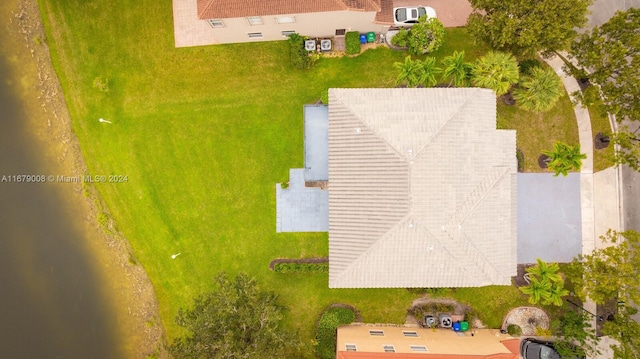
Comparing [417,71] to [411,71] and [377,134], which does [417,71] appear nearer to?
[411,71]

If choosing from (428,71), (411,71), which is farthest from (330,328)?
(428,71)

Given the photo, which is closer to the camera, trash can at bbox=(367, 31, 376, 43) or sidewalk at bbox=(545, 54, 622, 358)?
sidewalk at bbox=(545, 54, 622, 358)

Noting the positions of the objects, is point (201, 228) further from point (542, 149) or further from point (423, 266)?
point (542, 149)

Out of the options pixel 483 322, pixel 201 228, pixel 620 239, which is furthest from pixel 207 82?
pixel 620 239

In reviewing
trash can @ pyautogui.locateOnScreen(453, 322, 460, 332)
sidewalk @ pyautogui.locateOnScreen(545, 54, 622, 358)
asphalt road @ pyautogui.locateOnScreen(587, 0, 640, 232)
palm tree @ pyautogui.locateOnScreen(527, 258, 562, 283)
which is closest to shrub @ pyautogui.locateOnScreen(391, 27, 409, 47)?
sidewalk @ pyautogui.locateOnScreen(545, 54, 622, 358)

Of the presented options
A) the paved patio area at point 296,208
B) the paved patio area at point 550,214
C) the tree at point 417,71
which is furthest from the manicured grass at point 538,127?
the paved patio area at point 296,208

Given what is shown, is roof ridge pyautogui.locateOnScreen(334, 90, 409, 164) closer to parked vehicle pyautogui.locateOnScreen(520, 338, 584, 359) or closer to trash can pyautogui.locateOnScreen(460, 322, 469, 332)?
trash can pyautogui.locateOnScreen(460, 322, 469, 332)
